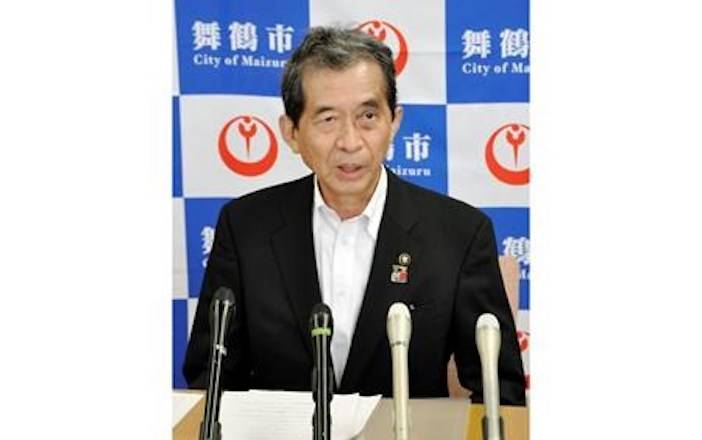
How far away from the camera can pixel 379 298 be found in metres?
1.39

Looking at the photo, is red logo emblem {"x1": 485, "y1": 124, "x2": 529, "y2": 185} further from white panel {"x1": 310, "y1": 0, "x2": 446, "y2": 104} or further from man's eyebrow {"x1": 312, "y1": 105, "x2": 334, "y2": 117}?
man's eyebrow {"x1": 312, "y1": 105, "x2": 334, "y2": 117}

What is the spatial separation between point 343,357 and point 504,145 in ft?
1.35

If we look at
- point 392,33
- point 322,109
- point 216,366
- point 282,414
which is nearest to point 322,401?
point 216,366

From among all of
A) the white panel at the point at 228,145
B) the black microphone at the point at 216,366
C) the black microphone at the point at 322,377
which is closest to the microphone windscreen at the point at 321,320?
the black microphone at the point at 322,377

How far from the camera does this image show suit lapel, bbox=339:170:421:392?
1.39 m

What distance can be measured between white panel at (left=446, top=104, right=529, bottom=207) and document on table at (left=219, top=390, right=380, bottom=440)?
0.35 metres

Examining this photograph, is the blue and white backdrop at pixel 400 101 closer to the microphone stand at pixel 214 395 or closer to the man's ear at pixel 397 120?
the man's ear at pixel 397 120

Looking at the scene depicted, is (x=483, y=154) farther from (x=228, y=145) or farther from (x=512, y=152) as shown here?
(x=228, y=145)

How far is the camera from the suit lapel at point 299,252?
141 centimetres

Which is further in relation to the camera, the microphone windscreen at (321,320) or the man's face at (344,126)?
the man's face at (344,126)

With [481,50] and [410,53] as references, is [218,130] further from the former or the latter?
[481,50]

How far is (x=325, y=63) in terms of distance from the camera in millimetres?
1349

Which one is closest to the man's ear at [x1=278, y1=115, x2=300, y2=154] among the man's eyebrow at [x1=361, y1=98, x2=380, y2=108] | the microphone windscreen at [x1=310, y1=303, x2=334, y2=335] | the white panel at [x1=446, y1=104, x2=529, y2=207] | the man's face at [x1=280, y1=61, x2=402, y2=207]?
the man's face at [x1=280, y1=61, x2=402, y2=207]

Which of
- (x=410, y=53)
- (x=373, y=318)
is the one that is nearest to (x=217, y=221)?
(x=373, y=318)
